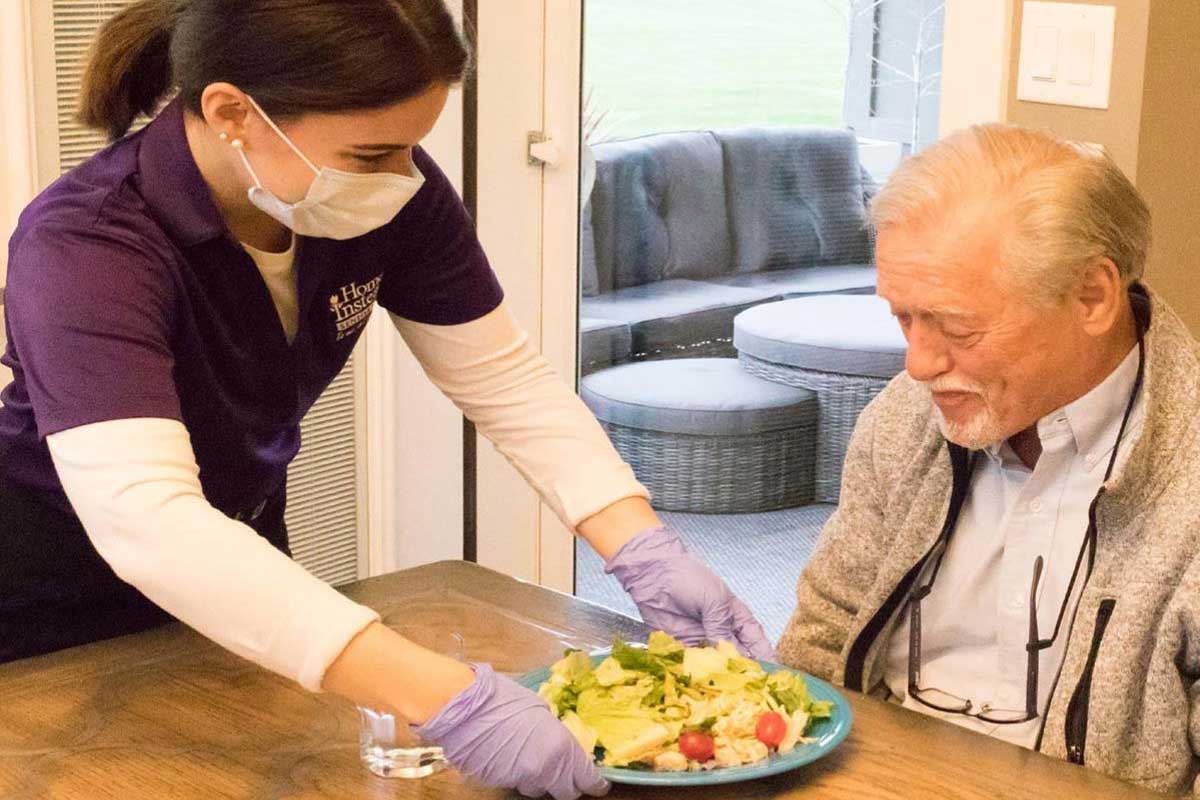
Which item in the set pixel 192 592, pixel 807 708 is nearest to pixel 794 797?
pixel 807 708

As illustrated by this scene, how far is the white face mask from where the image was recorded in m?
1.60

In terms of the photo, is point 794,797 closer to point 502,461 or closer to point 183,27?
point 183,27

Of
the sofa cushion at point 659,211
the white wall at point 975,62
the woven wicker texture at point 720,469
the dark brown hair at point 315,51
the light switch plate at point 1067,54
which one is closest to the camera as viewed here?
the dark brown hair at point 315,51

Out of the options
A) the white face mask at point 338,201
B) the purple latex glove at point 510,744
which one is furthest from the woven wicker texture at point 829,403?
the purple latex glove at point 510,744

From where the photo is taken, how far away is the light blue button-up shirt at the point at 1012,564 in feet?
5.72

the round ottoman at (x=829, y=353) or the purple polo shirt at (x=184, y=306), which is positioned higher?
the purple polo shirt at (x=184, y=306)

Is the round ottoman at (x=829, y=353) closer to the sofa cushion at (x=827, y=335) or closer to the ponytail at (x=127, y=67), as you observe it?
the sofa cushion at (x=827, y=335)

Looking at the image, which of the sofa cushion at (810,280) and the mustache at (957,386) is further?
the sofa cushion at (810,280)

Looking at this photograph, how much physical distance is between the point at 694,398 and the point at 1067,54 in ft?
4.06

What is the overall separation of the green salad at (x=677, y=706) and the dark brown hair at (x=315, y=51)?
0.55 metres

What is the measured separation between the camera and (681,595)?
1.74 m

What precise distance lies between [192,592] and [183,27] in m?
0.55

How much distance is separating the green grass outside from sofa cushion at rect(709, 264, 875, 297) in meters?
0.29

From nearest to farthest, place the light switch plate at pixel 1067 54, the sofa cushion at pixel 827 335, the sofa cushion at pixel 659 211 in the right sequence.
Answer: the light switch plate at pixel 1067 54 < the sofa cushion at pixel 827 335 < the sofa cushion at pixel 659 211
